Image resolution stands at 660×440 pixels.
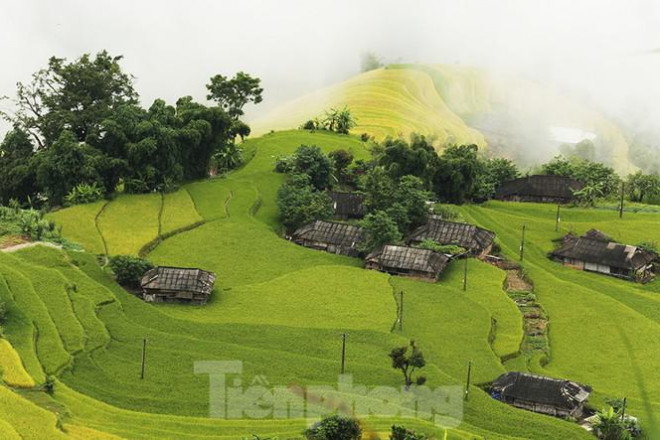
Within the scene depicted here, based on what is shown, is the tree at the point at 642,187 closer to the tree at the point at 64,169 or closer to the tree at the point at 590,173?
the tree at the point at 590,173

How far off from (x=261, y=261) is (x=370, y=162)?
22.1 metres

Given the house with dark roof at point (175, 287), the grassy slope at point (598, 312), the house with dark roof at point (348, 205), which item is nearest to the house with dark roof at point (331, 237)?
the house with dark roof at point (348, 205)

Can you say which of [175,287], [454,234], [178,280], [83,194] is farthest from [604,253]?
[83,194]

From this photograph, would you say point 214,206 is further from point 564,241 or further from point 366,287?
point 564,241

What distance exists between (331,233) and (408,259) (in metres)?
7.08

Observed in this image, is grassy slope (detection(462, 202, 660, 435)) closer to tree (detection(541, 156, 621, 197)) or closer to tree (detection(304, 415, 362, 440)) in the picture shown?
tree (detection(541, 156, 621, 197))

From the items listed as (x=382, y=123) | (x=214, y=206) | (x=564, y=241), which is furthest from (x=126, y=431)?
(x=382, y=123)

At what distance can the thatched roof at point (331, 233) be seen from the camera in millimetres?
62688

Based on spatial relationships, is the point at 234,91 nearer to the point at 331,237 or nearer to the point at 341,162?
the point at 341,162

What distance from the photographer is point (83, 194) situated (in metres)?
64.4

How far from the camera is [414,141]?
244ft

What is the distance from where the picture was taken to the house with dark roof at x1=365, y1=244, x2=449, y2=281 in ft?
189

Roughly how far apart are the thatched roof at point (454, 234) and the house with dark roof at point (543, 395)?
18.8m

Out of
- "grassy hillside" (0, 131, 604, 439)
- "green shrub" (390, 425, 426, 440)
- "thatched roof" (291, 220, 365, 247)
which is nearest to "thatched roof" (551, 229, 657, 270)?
"grassy hillside" (0, 131, 604, 439)
